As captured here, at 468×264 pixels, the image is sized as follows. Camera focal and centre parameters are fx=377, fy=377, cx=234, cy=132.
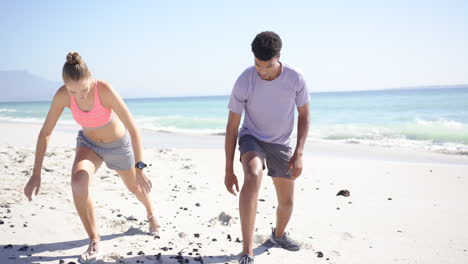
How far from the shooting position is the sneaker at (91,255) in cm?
317

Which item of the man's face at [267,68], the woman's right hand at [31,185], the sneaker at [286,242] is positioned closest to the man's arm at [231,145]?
the man's face at [267,68]

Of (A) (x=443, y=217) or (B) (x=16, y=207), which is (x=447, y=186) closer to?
(A) (x=443, y=217)

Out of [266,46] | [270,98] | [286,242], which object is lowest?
[286,242]

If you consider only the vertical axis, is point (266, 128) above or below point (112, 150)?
above

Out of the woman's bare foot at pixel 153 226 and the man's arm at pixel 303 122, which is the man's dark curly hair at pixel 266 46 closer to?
the man's arm at pixel 303 122

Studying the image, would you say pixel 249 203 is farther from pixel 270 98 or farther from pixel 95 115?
pixel 95 115

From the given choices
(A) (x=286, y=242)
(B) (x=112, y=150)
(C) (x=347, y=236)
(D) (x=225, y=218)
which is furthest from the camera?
(D) (x=225, y=218)

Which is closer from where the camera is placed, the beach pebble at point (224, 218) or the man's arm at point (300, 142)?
the man's arm at point (300, 142)

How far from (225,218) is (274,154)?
53.2 inches

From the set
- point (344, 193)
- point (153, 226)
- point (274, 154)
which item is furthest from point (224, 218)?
point (344, 193)

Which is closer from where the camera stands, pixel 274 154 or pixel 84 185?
pixel 84 185

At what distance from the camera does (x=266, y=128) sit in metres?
3.45

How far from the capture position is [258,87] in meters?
3.29

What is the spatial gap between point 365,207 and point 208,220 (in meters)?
2.12
